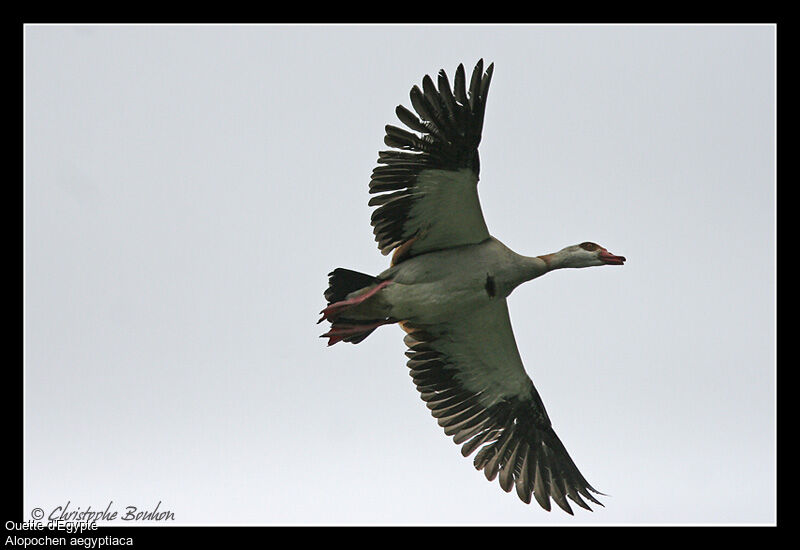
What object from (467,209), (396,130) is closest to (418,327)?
(467,209)

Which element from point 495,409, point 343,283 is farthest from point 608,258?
point 343,283

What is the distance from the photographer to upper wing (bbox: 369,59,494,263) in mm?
9516

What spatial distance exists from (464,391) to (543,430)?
0.92 meters

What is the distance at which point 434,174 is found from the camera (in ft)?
32.5

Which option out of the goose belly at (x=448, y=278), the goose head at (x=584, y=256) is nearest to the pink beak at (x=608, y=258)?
the goose head at (x=584, y=256)

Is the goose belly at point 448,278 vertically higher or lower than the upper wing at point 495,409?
higher

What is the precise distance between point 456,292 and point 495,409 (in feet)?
5.48

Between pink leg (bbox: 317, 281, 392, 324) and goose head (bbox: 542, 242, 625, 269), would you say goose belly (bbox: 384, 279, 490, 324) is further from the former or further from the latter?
goose head (bbox: 542, 242, 625, 269)

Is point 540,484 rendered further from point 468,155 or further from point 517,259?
point 468,155

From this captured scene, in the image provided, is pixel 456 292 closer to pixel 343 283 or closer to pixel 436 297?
pixel 436 297

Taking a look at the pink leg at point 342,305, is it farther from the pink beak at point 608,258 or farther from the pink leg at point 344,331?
the pink beak at point 608,258

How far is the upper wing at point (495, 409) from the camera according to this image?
11.1 m

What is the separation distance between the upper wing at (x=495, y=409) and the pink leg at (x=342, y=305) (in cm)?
92

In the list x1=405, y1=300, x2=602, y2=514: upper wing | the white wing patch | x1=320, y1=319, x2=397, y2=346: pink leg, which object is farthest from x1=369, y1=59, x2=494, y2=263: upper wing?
x1=405, y1=300, x2=602, y2=514: upper wing
